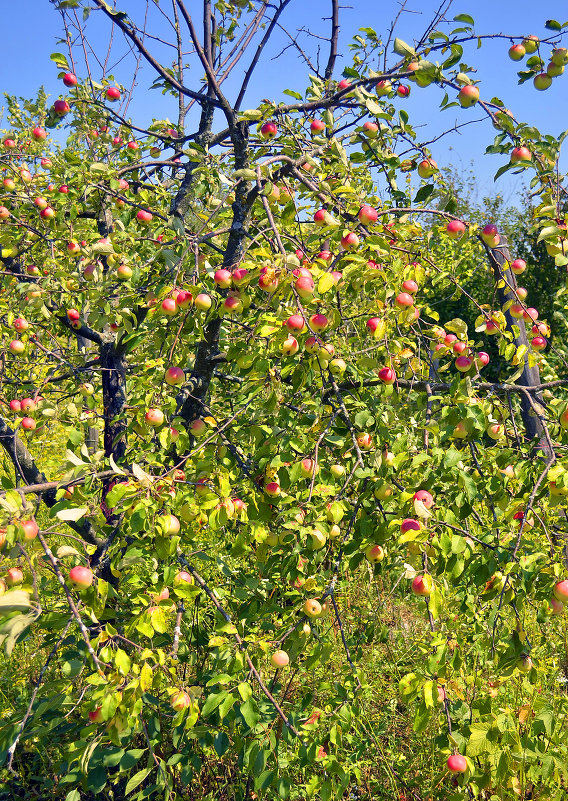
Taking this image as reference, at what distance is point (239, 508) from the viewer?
1405 millimetres

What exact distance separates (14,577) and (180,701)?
1.52ft

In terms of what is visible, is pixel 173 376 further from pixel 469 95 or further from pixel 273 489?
pixel 469 95

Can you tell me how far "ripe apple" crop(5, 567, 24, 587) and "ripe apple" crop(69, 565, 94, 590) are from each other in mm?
102

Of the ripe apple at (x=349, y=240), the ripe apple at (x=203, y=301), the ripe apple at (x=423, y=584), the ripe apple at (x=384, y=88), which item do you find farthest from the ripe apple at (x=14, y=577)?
the ripe apple at (x=384, y=88)

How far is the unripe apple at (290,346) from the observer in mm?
1346

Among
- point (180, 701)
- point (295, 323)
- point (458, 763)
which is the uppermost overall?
point (295, 323)

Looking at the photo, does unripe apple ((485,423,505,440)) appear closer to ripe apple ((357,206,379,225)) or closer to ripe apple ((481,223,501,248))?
ripe apple ((481,223,501,248))

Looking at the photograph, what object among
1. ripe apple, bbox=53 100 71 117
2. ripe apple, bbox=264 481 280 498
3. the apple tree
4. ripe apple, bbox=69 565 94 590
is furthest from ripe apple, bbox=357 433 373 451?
ripe apple, bbox=53 100 71 117

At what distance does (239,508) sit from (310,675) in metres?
1.64

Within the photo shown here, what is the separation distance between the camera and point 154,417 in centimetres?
140

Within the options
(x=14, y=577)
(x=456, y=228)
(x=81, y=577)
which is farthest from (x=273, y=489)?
(x=456, y=228)

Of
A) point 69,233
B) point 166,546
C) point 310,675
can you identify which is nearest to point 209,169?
point 69,233

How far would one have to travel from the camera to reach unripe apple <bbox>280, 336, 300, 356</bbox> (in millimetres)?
1346

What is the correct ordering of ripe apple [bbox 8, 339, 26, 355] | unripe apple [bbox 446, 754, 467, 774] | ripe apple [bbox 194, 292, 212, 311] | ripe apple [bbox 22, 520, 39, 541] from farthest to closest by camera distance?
ripe apple [bbox 8, 339, 26, 355], ripe apple [bbox 194, 292, 212, 311], unripe apple [bbox 446, 754, 467, 774], ripe apple [bbox 22, 520, 39, 541]
